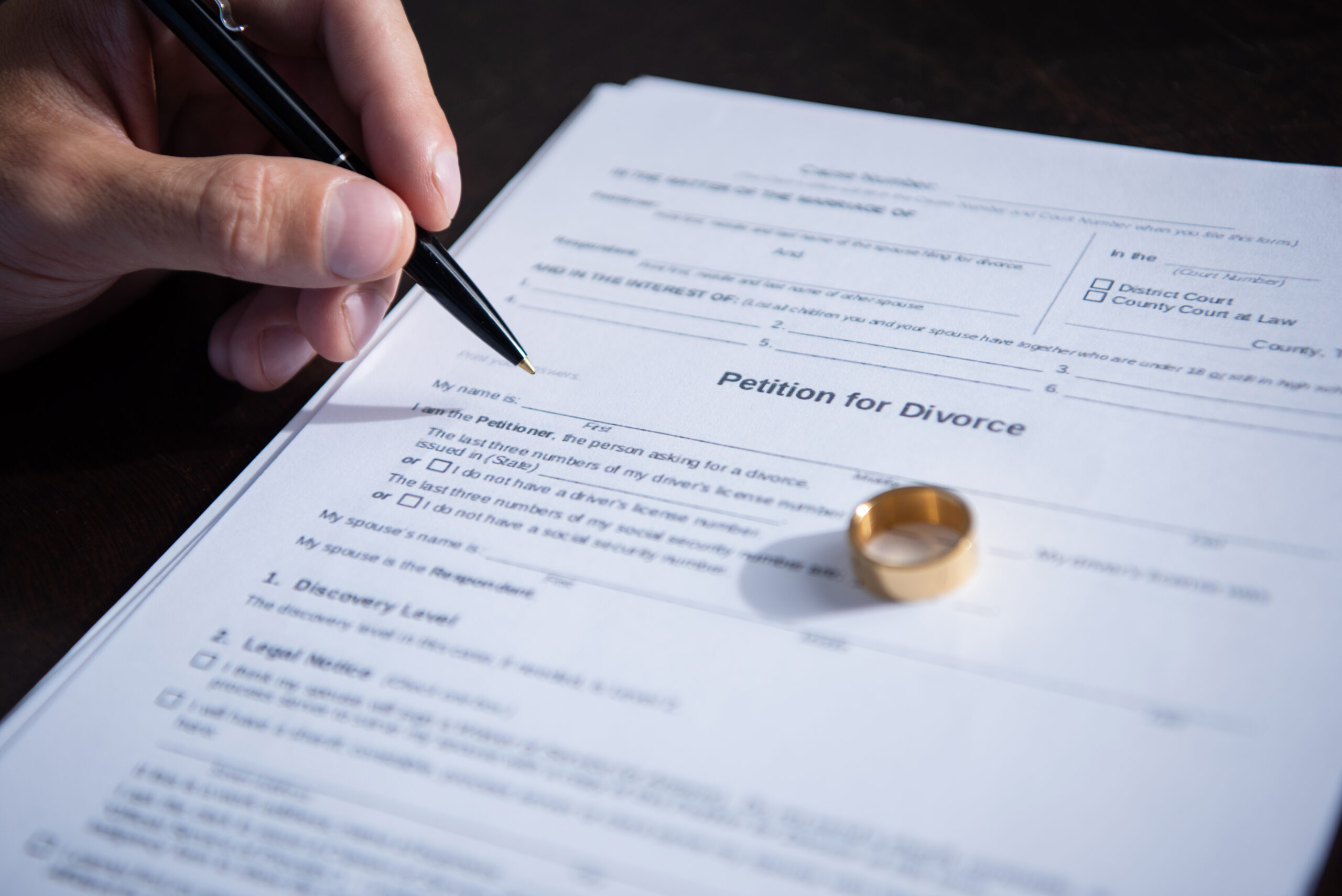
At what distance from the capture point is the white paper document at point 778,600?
47 cm

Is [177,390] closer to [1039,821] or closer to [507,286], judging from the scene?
[507,286]

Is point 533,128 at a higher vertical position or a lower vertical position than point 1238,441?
higher

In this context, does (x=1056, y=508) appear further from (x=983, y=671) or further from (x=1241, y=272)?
(x=1241, y=272)

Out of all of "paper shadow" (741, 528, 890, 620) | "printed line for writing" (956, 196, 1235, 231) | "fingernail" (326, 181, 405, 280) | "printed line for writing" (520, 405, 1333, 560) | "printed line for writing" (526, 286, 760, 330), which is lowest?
"paper shadow" (741, 528, 890, 620)

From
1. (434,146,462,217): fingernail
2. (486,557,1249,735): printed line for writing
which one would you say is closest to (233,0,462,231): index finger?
(434,146,462,217): fingernail

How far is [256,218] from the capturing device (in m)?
0.67

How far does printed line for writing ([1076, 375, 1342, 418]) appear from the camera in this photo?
0.61 m

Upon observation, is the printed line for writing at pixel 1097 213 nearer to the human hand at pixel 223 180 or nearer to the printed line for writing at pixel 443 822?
the human hand at pixel 223 180

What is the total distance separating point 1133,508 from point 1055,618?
96mm

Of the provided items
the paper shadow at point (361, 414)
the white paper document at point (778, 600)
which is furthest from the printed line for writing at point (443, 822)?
the paper shadow at point (361, 414)

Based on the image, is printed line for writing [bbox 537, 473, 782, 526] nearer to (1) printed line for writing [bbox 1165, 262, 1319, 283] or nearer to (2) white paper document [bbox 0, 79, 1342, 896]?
(2) white paper document [bbox 0, 79, 1342, 896]

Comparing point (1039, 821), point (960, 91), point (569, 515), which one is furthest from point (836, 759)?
point (960, 91)

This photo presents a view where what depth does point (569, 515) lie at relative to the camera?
638mm

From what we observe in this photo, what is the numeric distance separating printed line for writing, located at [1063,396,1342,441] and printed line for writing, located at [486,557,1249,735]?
0.21 m
